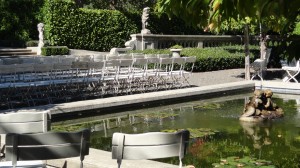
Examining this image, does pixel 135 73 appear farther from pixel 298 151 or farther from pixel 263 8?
pixel 263 8

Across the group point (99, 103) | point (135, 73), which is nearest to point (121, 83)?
point (135, 73)

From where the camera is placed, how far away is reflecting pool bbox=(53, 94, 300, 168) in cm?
789

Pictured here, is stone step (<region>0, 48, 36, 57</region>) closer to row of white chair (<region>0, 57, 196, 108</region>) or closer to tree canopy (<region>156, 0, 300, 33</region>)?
row of white chair (<region>0, 57, 196, 108</region>)

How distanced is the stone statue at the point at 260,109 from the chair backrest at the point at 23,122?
606cm

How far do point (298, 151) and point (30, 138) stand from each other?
5264mm

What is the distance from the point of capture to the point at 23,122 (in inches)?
209

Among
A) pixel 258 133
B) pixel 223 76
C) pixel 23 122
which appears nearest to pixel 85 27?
pixel 223 76

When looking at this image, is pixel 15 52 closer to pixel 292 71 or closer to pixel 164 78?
pixel 164 78

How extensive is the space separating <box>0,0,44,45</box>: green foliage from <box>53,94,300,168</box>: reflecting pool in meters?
18.6

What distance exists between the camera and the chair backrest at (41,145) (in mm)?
4117

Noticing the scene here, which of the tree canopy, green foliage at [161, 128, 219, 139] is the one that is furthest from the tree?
green foliage at [161, 128, 219, 139]

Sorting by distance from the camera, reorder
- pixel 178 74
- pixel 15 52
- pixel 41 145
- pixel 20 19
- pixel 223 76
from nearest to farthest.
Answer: pixel 41 145
pixel 178 74
pixel 223 76
pixel 15 52
pixel 20 19

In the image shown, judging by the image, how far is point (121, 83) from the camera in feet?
46.5

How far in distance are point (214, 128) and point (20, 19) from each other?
2229cm
